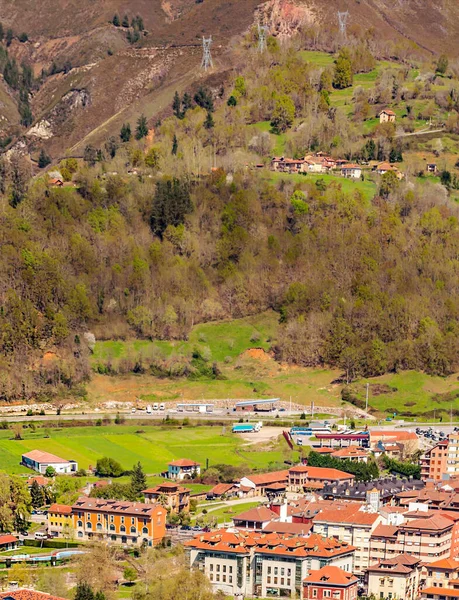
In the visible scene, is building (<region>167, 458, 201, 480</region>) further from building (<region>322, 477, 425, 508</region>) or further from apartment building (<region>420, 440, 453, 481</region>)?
apartment building (<region>420, 440, 453, 481</region>)

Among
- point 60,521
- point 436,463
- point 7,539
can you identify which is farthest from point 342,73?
point 7,539

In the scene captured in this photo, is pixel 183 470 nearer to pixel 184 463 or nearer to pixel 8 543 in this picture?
pixel 184 463

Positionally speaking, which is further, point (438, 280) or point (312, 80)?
point (312, 80)

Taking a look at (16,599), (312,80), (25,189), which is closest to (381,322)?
(25,189)

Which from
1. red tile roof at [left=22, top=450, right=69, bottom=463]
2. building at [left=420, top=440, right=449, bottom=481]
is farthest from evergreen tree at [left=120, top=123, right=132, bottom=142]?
building at [left=420, top=440, right=449, bottom=481]

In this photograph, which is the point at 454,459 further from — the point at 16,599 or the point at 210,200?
the point at 210,200

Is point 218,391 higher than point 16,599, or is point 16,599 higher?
point 16,599

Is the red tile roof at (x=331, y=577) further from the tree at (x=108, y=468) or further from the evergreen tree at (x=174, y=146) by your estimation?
the evergreen tree at (x=174, y=146)
